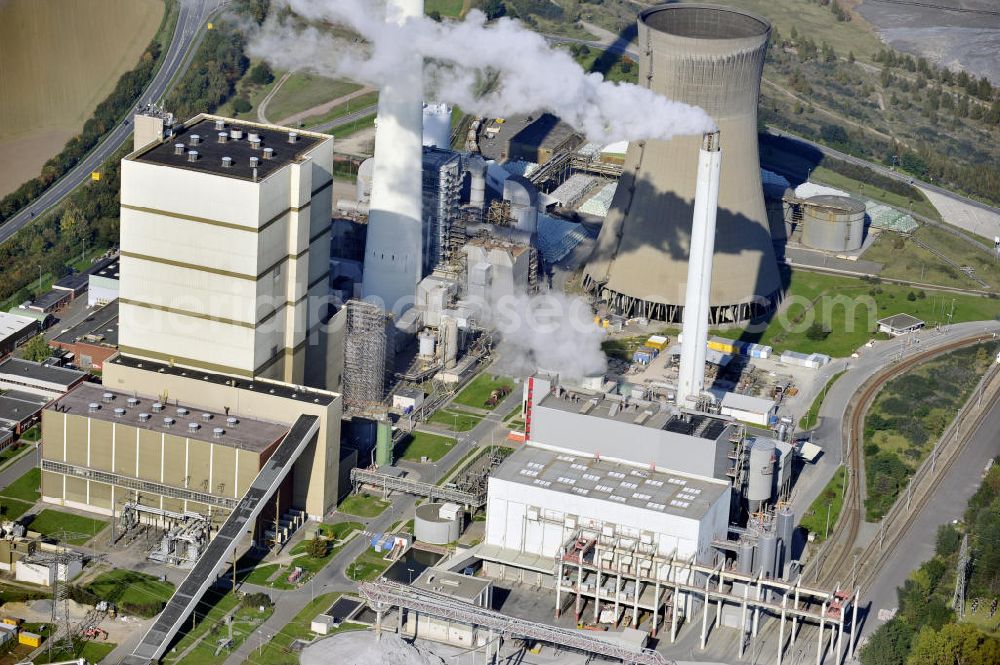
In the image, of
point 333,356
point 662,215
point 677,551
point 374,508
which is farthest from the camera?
point 662,215

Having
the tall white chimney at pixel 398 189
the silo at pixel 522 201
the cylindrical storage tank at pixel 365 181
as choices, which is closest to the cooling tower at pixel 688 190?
the silo at pixel 522 201

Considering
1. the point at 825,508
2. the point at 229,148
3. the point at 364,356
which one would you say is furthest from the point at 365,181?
the point at 825,508

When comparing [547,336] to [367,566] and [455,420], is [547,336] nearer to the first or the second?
[455,420]

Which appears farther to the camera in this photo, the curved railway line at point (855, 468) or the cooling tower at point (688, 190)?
the cooling tower at point (688, 190)

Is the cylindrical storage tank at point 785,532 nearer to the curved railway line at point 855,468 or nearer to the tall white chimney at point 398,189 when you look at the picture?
the curved railway line at point 855,468

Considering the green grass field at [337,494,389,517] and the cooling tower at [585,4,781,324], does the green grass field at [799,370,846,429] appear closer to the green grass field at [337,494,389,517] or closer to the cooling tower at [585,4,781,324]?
the cooling tower at [585,4,781,324]

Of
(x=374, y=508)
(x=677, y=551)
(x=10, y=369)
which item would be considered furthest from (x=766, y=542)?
(x=10, y=369)

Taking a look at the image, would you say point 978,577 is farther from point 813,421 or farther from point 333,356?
point 333,356
